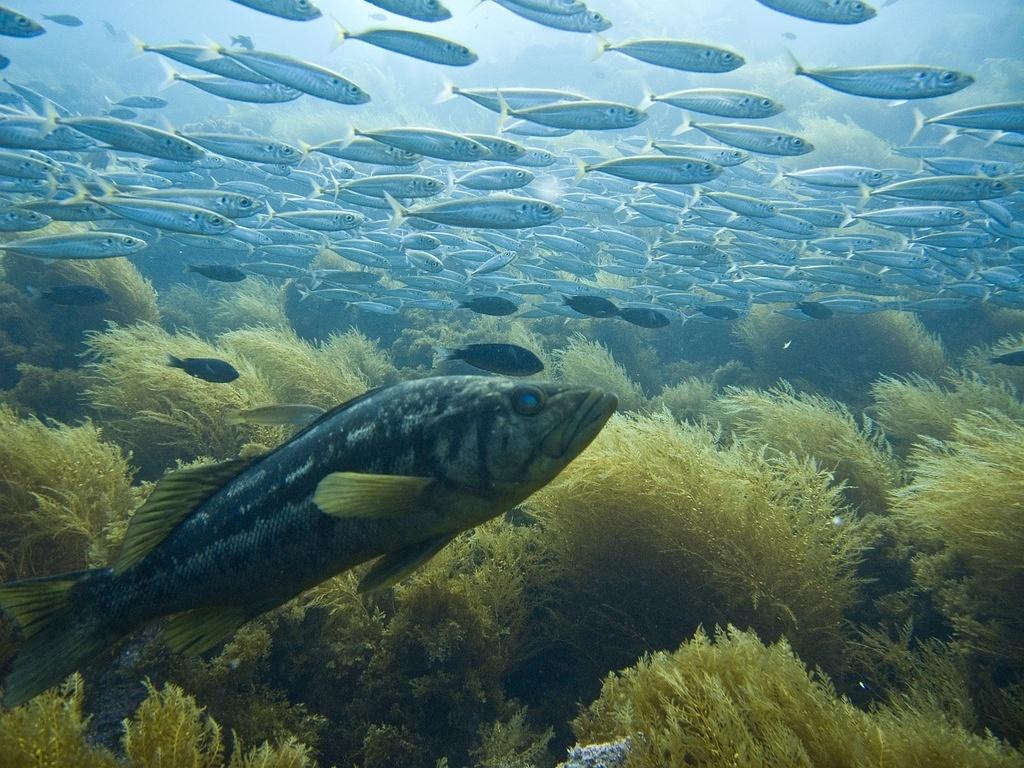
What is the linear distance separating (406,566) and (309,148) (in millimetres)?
7645

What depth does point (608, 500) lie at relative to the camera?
3.80 metres

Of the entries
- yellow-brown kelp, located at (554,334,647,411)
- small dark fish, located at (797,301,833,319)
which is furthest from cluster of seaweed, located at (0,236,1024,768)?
small dark fish, located at (797,301,833,319)

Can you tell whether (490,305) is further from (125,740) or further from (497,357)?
(125,740)

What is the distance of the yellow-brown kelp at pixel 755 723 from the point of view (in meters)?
1.85

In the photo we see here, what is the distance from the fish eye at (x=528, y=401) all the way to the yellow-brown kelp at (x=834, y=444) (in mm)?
4206

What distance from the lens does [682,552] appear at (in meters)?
3.57

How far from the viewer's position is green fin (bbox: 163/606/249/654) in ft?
5.43

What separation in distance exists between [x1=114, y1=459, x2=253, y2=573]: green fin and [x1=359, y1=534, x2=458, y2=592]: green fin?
0.64 meters

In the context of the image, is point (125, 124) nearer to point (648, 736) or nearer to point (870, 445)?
point (648, 736)

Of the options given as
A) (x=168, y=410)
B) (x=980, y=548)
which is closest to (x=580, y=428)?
(x=980, y=548)

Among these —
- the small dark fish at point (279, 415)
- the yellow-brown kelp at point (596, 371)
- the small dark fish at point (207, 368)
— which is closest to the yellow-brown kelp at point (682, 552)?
the small dark fish at point (279, 415)

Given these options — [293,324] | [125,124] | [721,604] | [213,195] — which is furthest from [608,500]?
[293,324]

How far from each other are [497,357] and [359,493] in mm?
3365

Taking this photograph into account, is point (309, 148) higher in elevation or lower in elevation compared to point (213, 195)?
higher
